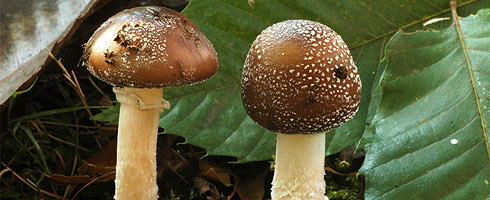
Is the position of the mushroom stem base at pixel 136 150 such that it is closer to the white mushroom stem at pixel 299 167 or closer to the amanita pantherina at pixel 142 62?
the amanita pantherina at pixel 142 62

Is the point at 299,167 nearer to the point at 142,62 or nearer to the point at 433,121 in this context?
the point at 433,121

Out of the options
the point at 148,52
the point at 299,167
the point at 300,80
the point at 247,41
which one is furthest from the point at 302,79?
the point at 247,41

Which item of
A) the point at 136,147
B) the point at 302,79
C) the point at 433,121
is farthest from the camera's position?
the point at 136,147

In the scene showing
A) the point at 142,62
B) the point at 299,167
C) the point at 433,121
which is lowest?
the point at 299,167

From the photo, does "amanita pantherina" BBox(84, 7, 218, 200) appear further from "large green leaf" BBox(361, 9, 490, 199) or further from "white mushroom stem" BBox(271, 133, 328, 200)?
"large green leaf" BBox(361, 9, 490, 199)

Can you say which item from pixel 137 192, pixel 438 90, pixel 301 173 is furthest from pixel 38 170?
pixel 438 90

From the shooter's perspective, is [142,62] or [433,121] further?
[433,121]

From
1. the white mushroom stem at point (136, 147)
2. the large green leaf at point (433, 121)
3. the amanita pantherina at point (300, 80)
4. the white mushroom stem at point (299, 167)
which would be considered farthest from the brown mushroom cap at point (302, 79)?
the white mushroom stem at point (136, 147)

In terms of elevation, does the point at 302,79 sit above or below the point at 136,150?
above

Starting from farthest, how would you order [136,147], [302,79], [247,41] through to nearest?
1. [247,41]
2. [136,147]
3. [302,79]
